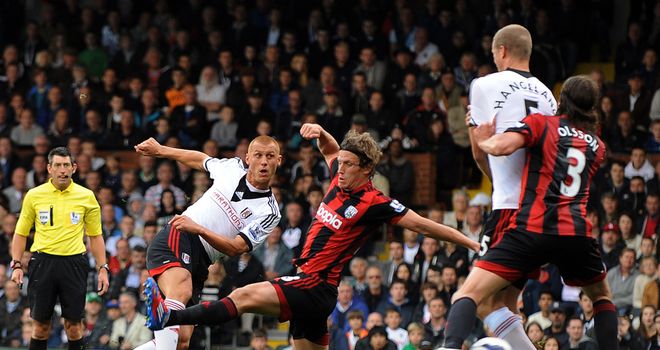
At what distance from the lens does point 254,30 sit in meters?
22.1

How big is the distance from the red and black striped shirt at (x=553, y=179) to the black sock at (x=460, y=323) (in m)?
0.65

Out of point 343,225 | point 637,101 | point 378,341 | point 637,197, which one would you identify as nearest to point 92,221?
point 343,225

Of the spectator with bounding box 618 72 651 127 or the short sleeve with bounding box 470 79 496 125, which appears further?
the spectator with bounding box 618 72 651 127

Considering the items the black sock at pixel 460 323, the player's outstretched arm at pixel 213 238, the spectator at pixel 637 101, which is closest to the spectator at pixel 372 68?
the spectator at pixel 637 101

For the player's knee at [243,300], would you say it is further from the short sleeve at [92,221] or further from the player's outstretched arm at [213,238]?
the short sleeve at [92,221]

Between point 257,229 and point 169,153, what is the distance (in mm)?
1127

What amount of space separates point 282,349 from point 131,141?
17.8ft

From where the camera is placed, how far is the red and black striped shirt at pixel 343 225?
9.90 meters

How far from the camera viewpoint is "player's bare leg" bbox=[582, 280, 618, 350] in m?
9.30

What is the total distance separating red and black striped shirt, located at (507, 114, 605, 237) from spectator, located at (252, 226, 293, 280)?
900 centimetres

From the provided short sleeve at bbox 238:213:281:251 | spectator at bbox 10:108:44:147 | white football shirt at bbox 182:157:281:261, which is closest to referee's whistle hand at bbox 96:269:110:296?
white football shirt at bbox 182:157:281:261

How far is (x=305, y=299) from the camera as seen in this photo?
9805 mm

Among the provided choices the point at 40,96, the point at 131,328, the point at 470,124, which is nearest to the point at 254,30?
the point at 40,96

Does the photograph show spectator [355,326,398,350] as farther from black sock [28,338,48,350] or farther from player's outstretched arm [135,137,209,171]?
player's outstretched arm [135,137,209,171]
